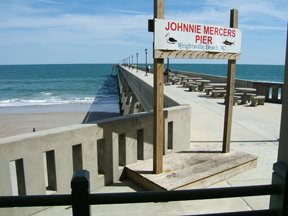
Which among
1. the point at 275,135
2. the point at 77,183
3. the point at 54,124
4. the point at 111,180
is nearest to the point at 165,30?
the point at 111,180

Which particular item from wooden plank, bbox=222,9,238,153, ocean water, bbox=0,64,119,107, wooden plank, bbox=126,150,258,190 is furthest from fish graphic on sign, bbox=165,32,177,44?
ocean water, bbox=0,64,119,107

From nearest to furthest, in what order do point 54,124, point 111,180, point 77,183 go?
point 77,183 < point 111,180 < point 54,124

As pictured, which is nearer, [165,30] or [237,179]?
[165,30]

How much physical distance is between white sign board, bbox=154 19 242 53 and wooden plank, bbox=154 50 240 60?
0.05 m

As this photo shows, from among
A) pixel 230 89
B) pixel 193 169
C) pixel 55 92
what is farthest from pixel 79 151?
pixel 55 92

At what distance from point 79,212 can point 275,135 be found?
7066mm

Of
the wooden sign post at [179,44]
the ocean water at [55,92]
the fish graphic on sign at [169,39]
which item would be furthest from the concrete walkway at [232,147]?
the ocean water at [55,92]

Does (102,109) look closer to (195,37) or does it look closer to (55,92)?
(55,92)

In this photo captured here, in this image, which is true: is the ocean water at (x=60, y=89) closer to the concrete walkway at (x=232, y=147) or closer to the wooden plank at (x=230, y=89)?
the concrete walkway at (x=232, y=147)

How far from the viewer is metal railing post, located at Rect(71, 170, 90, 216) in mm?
1387

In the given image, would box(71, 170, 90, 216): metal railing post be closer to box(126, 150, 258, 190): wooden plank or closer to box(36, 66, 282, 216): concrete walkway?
box(36, 66, 282, 216): concrete walkway

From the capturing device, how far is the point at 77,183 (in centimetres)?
139

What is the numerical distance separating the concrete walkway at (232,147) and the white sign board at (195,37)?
2037mm

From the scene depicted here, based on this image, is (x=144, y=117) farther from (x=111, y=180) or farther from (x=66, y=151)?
(x=66, y=151)
